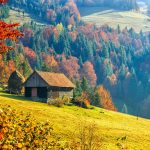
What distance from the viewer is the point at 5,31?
17.4 m

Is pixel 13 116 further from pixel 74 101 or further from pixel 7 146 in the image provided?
pixel 74 101

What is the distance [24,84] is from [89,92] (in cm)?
4805

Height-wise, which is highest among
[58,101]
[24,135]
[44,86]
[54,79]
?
[24,135]

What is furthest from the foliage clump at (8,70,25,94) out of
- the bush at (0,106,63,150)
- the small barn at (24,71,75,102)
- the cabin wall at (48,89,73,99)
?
the bush at (0,106,63,150)

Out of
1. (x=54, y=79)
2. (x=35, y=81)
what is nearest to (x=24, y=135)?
(x=35, y=81)

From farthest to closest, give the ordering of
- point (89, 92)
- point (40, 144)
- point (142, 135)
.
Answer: point (89, 92) < point (142, 135) < point (40, 144)

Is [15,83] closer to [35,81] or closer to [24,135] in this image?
[35,81]

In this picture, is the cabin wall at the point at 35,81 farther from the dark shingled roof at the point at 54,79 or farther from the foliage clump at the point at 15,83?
the foliage clump at the point at 15,83

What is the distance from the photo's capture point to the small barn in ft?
281

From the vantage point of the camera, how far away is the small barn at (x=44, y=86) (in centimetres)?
8556

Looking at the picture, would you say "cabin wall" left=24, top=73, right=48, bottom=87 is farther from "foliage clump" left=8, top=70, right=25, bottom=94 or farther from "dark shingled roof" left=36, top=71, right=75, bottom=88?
"foliage clump" left=8, top=70, right=25, bottom=94

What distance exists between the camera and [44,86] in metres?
85.8

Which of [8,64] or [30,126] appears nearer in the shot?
[30,126]

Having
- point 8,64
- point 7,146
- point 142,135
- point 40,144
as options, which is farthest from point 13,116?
point 8,64
